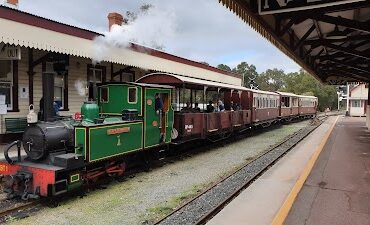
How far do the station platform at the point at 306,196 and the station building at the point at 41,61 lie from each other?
6563 millimetres

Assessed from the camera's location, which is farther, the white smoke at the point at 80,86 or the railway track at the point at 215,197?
the white smoke at the point at 80,86

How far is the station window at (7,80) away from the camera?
1078cm

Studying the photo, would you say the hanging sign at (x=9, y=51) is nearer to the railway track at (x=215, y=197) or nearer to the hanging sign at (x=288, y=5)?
the railway track at (x=215, y=197)

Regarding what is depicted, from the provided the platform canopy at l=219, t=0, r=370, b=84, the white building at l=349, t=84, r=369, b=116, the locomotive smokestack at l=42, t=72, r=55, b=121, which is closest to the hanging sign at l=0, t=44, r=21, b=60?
the locomotive smokestack at l=42, t=72, r=55, b=121

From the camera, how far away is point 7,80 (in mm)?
10922

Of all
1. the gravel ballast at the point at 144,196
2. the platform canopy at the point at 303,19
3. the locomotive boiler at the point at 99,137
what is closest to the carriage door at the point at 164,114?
the locomotive boiler at the point at 99,137

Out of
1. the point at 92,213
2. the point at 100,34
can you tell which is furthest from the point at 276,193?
the point at 100,34

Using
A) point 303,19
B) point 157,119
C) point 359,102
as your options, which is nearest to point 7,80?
point 157,119

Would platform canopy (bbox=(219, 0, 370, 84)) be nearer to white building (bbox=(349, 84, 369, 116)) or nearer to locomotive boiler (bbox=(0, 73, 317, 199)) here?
locomotive boiler (bbox=(0, 73, 317, 199))

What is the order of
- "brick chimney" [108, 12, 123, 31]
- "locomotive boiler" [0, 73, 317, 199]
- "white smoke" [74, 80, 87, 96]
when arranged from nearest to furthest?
"locomotive boiler" [0, 73, 317, 199] < "white smoke" [74, 80, 87, 96] < "brick chimney" [108, 12, 123, 31]

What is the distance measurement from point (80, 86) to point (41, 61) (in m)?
2.22

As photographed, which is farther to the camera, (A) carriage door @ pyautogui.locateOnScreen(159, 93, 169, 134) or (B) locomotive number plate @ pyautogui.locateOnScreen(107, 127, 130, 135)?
(A) carriage door @ pyautogui.locateOnScreen(159, 93, 169, 134)

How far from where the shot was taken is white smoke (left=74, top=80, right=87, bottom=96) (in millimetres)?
13591

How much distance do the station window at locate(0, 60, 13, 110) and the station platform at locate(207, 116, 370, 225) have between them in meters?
7.41
